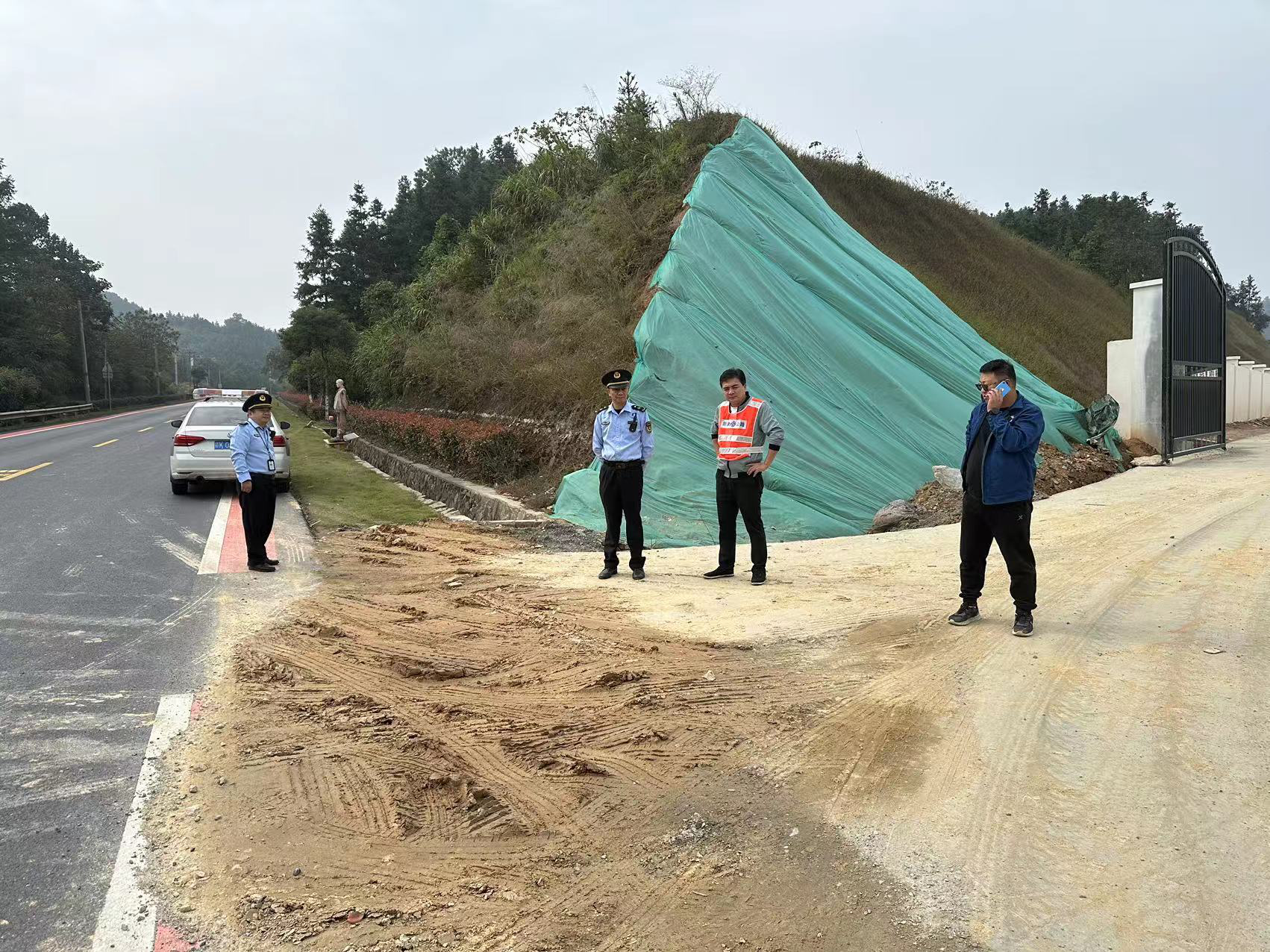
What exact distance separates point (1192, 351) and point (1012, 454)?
11886mm

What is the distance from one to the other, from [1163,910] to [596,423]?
19.2 ft

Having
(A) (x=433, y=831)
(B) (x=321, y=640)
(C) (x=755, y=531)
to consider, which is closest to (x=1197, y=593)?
(C) (x=755, y=531)

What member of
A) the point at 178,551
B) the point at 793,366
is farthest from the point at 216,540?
the point at 793,366

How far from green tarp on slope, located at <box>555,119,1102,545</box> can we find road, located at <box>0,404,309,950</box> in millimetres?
4357

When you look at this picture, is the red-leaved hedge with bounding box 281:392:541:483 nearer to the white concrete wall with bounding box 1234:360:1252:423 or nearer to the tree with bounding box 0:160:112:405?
the white concrete wall with bounding box 1234:360:1252:423

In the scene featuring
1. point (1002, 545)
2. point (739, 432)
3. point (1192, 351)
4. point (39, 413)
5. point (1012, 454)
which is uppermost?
point (1192, 351)

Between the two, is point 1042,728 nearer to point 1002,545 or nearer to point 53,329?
point 1002,545

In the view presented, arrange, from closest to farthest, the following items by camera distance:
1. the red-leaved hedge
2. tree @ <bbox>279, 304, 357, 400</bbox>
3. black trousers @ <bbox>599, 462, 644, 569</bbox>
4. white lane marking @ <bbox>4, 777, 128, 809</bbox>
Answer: white lane marking @ <bbox>4, 777, 128, 809</bbox>, black trousers @ <bbox>599, 462, 644, 569</bbox>, the red-leaved hedge, tree @ <bbox>279, 304, 357, 400</bbox>

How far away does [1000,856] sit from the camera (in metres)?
3.00

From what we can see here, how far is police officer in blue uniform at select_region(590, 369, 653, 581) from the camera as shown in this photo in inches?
300

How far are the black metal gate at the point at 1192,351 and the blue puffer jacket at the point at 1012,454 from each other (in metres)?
10.3

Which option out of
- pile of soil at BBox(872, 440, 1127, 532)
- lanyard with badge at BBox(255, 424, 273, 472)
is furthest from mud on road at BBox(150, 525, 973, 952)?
pile of soil at BBox(872, 440, 1127, 532)

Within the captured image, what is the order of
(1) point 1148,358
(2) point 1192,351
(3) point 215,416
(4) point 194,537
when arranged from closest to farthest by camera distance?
(4) point 194,537 → (3) point 215,416 → (1) point 1148,358 → (2) point 1192,351

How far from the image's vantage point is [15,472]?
1498 cm
